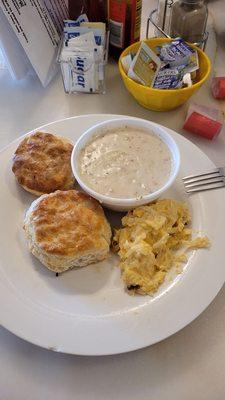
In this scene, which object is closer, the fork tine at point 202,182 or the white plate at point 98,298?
the white plate at point 98,298

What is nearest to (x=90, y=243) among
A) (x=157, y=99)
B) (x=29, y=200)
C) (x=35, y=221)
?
(x=35, y=221)

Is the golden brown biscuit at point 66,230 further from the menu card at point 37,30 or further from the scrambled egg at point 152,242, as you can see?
the menu card at point 37,30

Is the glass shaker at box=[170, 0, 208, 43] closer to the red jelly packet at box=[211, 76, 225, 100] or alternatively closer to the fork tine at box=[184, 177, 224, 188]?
the red jelly packet at box=[211, 76, 225, 100]

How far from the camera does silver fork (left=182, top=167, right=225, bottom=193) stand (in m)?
0.98

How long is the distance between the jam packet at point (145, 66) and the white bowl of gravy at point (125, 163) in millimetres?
248

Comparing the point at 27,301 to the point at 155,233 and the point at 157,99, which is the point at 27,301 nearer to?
the point at 155,233

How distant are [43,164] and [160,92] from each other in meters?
0.44

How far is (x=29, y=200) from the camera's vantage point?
0.99m

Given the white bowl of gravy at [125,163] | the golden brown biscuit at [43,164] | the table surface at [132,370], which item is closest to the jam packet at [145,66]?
the white bowl of gravy at [125,163]

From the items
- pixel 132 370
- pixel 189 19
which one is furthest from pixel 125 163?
pixel 189 19

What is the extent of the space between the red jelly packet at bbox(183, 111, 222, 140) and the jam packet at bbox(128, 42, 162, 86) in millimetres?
171

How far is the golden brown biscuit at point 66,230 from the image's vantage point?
0.82 m

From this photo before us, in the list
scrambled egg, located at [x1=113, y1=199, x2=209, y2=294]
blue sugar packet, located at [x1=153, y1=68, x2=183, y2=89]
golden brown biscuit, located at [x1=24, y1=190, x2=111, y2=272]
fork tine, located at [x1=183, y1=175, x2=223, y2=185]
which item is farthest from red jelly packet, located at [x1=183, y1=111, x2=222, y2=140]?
golden brown biscuit, located at [x1=24, y1=190, x2=111, y2=272]

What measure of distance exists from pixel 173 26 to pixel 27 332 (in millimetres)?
1211
